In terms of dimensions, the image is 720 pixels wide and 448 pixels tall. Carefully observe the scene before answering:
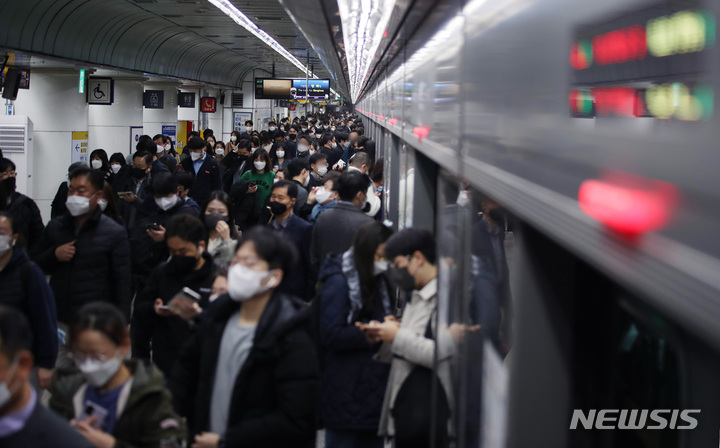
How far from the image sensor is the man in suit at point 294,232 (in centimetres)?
585

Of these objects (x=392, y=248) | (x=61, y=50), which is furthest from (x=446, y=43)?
(x=61, y=50)

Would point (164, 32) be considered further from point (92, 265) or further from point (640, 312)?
point (640, 312)

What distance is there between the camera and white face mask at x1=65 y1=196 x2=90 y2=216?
527 cm

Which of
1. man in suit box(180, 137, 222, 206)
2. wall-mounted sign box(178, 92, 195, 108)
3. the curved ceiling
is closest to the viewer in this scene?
man in suit box(180, 137, 222, 206)

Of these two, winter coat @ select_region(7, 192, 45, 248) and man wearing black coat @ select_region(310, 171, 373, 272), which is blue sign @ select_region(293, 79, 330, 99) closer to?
winter coat @ select_region(7, 192, 45, 248)

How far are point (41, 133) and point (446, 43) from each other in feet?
42.6

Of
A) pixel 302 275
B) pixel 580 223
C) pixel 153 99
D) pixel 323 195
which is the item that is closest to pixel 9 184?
pixel 323 195

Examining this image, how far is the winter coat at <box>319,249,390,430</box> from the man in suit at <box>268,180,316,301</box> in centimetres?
189

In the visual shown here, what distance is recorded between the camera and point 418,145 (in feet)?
15.0

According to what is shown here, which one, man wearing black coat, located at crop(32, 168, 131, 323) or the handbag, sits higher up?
man wearing black coat, located at crop(32, 168, 131, 323)

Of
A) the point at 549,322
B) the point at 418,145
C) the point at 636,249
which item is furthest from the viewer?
the point at 418,145

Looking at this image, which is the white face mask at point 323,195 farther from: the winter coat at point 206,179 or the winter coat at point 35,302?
the winter coat at point 206,179

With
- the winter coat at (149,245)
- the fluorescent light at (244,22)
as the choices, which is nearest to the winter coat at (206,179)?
the winter coat at (149,245)

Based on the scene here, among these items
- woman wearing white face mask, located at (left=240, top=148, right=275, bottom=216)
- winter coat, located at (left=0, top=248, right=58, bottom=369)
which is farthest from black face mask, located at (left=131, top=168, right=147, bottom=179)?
winter coat, located at (left=0, top=248, right=58, bottom=369)
